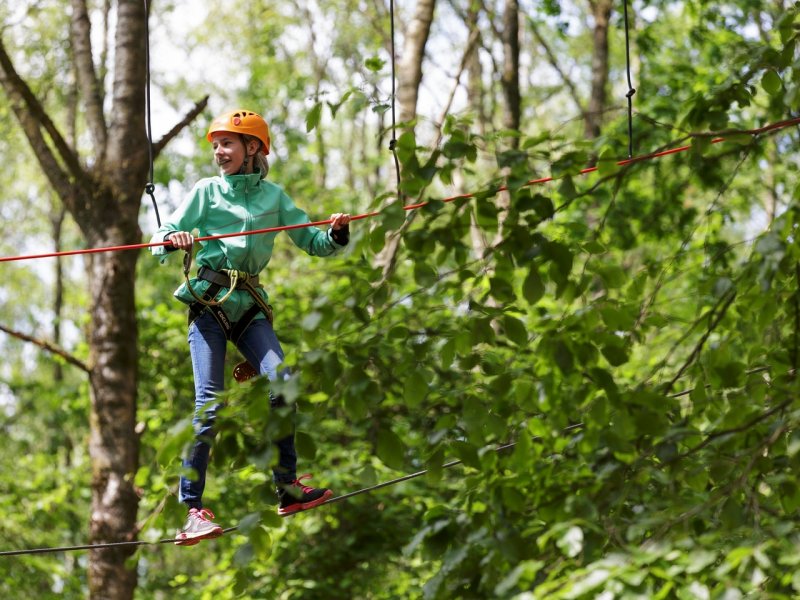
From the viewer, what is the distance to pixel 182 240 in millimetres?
3676

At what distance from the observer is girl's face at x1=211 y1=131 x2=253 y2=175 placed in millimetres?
3973

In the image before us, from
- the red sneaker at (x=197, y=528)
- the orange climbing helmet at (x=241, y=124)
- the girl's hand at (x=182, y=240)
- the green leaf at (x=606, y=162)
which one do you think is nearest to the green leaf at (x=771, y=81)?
the green leaf at (x=606, y=162)

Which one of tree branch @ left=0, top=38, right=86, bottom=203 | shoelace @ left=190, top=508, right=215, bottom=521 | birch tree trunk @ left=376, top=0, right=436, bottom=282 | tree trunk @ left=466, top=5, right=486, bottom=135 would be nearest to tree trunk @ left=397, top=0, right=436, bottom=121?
birch tree trunk @ left=376, top=0, right=436, bottom=282

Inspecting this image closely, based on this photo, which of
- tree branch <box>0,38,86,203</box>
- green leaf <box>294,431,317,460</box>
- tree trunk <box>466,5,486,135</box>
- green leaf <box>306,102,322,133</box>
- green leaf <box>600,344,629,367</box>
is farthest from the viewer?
tree trunk <box>466,5,486,135</box>

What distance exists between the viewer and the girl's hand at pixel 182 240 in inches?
144

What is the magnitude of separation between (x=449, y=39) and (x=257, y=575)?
1125 cm

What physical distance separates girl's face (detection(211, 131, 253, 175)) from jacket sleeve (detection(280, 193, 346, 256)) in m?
0.20

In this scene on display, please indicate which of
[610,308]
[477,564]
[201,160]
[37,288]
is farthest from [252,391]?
[37,288]

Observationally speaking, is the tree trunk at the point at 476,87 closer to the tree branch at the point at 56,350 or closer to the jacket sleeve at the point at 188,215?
the tree branch at the point at 56,350

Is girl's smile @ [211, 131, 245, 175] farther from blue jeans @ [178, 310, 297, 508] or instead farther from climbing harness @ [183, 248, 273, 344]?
blue jeans @ [178, 310, 297, 508]

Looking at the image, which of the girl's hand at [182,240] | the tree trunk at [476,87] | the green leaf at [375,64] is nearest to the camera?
the girl's hand at [182,240]

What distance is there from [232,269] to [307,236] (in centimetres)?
33

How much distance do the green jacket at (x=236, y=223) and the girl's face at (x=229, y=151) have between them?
0.04 metres

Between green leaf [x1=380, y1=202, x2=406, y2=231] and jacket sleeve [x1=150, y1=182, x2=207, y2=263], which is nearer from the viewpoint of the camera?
green leaf [x1=380, y1=202, x2=406, y2=231]
